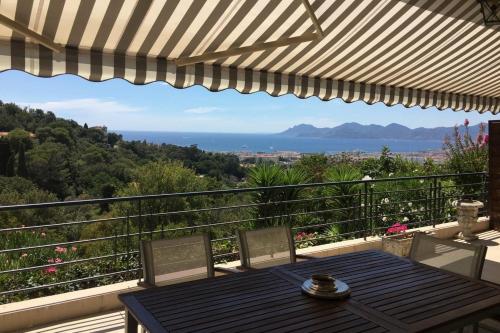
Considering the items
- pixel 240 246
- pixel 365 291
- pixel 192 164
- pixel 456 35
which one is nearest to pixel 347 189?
pixel 456 35

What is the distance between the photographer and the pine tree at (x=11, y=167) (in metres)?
15.6

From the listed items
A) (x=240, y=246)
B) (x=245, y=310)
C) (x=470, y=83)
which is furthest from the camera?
(x=470, y=83)

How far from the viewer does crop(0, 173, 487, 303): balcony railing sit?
5016 millimetres

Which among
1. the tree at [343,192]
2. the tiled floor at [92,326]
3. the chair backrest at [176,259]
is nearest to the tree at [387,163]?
the tree at [343,192]

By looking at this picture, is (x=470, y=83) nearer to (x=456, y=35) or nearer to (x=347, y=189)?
(x=456, y=35)

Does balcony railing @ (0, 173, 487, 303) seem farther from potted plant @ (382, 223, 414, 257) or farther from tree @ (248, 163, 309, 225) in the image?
potted plant @ (382, 223, 414, 257)

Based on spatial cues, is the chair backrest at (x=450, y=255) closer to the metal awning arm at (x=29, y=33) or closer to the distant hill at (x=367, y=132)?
→ the metal awning arm at (x=29, y=33)

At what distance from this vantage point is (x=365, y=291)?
9.14 ft

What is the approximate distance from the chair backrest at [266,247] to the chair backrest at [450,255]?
1040mm

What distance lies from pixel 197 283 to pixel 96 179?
1302cm

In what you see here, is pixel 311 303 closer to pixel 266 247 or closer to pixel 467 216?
pixel 266 247

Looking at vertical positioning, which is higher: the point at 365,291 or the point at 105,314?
the point at 365,291

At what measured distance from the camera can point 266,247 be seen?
375cm

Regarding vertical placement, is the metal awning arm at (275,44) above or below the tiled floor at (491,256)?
above
